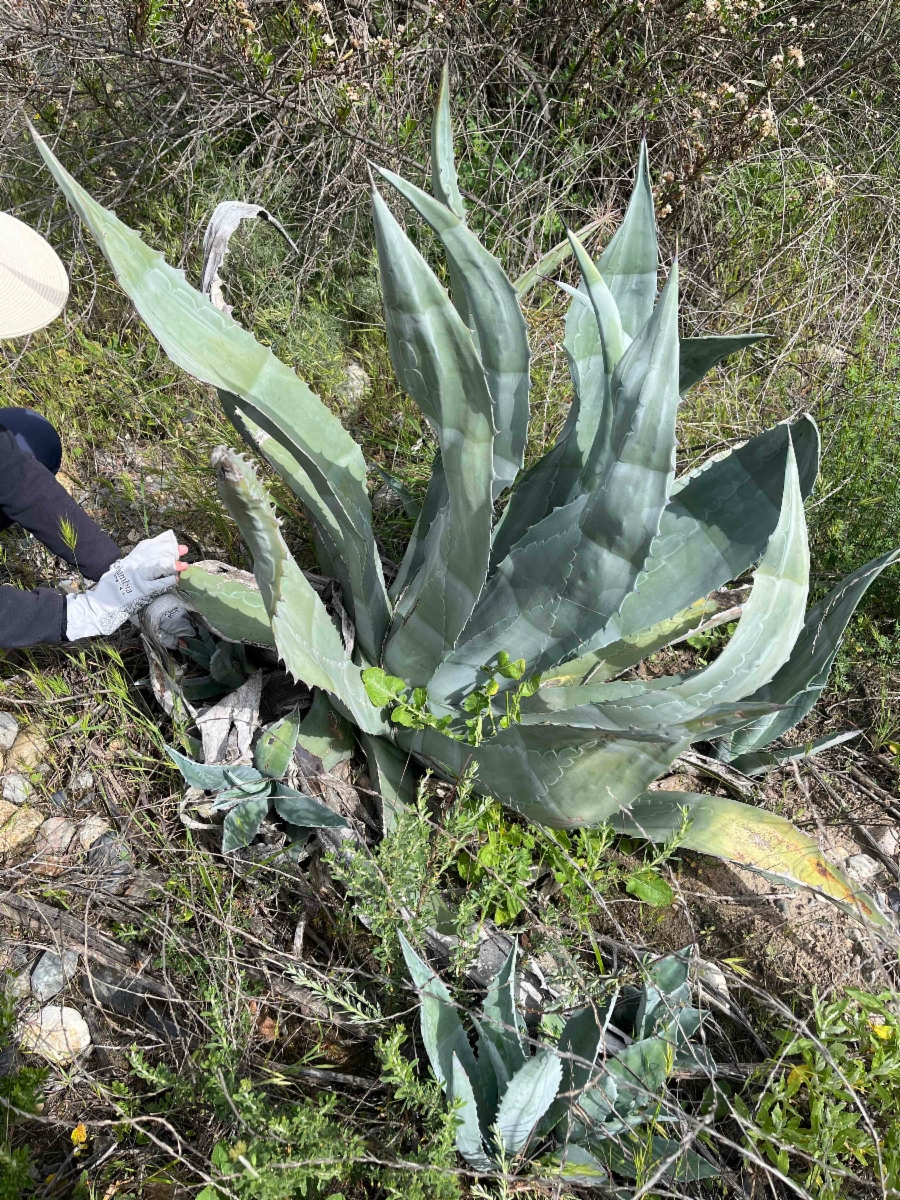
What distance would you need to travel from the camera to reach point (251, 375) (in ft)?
4.55

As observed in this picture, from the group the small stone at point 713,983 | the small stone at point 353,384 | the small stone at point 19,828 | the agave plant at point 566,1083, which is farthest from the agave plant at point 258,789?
the small stone at point 353,384

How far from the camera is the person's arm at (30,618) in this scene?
1817 mm

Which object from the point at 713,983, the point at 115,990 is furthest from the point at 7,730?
the point at 713,983

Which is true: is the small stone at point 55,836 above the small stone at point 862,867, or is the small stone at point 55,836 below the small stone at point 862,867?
below

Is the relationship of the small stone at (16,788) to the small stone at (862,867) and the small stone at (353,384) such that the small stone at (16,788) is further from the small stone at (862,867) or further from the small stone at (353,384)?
the small stone at (862,867)

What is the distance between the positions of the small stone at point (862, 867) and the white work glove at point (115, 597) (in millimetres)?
1649

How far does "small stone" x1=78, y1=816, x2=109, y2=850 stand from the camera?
176 centimetres

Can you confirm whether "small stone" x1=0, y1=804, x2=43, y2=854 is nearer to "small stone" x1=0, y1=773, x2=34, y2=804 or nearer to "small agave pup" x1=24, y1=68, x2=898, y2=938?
"small stone" x1=0, y1=773, x2=34, y2=804

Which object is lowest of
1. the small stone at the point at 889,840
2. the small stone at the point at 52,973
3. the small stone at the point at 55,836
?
the small stone at the point at 52,973

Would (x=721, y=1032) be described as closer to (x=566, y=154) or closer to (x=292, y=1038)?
(x=292, y=1038)

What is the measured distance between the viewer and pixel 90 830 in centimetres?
178

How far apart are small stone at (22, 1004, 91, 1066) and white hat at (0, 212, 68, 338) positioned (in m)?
1.44

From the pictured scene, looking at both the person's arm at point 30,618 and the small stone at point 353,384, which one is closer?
the person's arm at point 30,618

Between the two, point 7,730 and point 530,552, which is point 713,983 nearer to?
point 530,552
